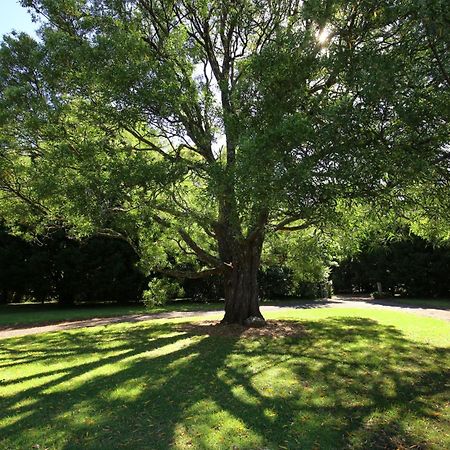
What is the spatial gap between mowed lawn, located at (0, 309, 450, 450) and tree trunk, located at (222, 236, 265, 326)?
1.24 meters

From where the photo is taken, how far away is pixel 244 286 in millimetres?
11758

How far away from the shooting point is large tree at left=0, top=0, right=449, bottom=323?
204 inches

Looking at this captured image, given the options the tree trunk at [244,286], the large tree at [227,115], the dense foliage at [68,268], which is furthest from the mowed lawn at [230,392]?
the dense foliage at [68,268]

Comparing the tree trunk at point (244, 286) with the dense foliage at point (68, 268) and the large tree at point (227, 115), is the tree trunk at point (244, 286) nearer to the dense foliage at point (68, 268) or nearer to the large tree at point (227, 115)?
the large tree at point (227, 115)

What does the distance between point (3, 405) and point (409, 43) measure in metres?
7.31

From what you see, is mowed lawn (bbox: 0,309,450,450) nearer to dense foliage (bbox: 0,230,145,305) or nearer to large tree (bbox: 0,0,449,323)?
large tree (bbox: 0,0,449,323)

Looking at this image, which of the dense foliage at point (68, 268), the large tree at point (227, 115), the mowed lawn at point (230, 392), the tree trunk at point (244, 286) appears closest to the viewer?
the mowed lawn at point (230, 392)

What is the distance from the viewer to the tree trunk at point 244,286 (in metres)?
11.7

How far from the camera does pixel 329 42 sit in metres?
6.30

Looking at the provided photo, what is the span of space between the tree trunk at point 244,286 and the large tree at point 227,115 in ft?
0.14

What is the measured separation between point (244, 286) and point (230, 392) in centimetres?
567

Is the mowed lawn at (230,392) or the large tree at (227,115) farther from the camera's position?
the large tree at (227,115)

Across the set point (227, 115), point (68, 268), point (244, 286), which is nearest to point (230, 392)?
point (227, 115)

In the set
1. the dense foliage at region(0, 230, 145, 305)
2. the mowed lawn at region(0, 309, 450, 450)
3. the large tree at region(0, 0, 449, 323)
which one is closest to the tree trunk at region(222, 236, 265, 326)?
the large tree at region(0, 0, 449, 323)
